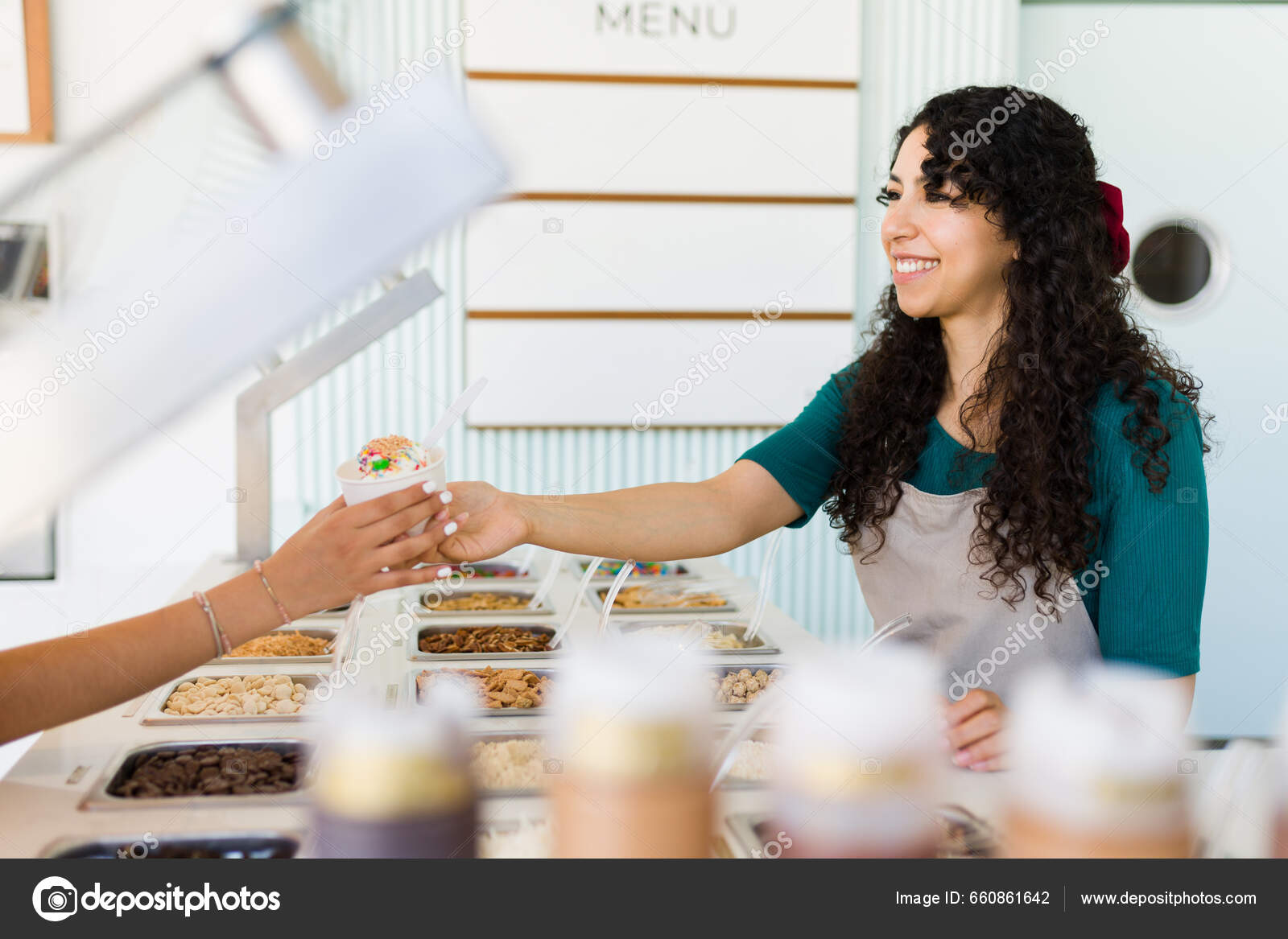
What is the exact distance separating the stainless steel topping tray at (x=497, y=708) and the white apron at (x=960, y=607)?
48 centimetres

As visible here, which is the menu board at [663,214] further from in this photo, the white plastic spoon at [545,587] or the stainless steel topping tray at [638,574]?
the white plastic spoon at [545,587]

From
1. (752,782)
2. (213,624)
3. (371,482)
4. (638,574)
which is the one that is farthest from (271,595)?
(638,574)

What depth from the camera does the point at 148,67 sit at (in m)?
2.81

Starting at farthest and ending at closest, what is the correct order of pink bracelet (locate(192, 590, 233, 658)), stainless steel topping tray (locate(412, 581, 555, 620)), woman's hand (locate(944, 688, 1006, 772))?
stainless steel topping tray (locate(412, 581, 555, 620)) < pink bracelet (locate(192, 590, 233, 658)) < woman's hand (locate(944, 688, 1006, 772))

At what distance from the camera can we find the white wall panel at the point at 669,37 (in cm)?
→ 293

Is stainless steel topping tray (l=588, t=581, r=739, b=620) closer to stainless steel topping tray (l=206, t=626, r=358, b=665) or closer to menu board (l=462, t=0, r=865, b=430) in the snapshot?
stainless steel topping tray (l=206, t=626, r=358, b=665)

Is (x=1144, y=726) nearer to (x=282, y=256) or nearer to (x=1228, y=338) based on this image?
(x=282, y=256)

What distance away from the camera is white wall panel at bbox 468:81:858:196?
9.73 ft

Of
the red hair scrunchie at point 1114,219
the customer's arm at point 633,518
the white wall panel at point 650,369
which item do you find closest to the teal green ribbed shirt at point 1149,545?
the red hair scrunchie at point 1114,219

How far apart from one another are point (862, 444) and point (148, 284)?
981 millimetres

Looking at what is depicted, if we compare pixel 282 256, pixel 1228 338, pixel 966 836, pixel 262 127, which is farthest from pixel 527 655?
pixel 1228 338

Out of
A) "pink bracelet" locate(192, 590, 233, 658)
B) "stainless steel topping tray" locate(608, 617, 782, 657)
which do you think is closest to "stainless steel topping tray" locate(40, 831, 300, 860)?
"pink bracelet" locate(192, 590, 233, 658)

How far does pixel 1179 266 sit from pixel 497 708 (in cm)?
278

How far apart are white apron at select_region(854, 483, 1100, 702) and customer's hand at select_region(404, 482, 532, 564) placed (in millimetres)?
523
